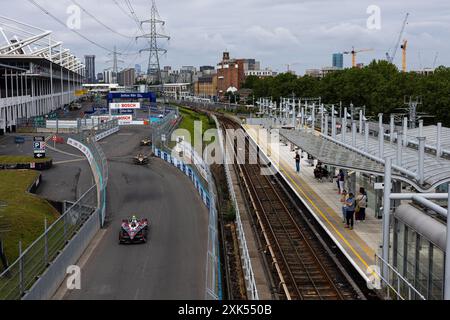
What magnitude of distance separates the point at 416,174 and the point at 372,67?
193 ft

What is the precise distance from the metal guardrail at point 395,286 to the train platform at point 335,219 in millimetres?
796

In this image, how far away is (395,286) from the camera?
13828 millimetres

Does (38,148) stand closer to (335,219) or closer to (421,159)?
(335,219)

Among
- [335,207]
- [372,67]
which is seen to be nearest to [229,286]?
[335,207]

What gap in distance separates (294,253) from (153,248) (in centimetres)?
446

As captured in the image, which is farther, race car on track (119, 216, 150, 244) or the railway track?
race car on track (119, 216, 150, 244)

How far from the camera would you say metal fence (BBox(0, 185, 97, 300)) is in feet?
41.3

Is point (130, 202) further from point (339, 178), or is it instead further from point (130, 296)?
point (130, 296)

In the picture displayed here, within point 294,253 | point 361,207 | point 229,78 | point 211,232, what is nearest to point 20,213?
point 211,232

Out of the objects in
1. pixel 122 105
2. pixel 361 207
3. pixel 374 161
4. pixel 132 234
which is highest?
pixel 122 105

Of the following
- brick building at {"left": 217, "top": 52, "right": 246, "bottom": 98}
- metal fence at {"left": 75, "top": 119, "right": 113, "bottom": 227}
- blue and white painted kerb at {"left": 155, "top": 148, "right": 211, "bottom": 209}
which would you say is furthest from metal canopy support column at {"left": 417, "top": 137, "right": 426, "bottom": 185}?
brick building at {"left": 217, "top": 52, "right": 246, "bottom": 98}

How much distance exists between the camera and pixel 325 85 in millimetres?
82125

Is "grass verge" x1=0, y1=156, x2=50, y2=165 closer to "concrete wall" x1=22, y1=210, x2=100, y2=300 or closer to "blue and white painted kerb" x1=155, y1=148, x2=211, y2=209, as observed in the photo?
"blue and white painted kerb" x1=155, y1=148, x2=211, y2=209

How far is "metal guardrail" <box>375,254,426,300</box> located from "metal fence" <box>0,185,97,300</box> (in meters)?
8.00
